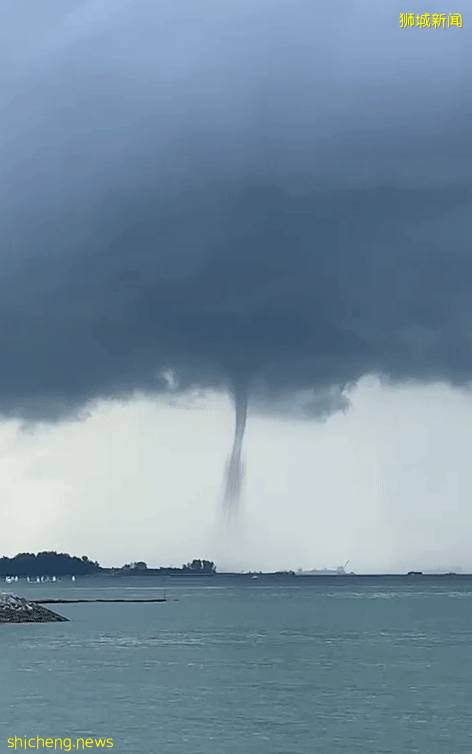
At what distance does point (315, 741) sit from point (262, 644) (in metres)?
67.9

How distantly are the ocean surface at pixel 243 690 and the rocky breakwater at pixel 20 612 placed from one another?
1765cm

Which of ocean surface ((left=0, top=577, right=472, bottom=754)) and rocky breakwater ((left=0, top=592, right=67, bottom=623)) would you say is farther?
rocky breakwater ((left=0, top=592, right=67, bottom=623))

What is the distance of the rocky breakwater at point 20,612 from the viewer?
161 meters

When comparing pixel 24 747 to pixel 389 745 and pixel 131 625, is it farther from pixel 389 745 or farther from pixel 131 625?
pixel 131 625

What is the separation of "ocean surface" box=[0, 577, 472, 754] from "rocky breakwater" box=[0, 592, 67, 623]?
17.7 meters

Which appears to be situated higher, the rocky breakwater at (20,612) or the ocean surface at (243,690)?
the rocky breakwater at (20,612)

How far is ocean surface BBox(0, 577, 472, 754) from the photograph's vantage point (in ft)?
190

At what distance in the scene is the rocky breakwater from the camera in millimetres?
161188

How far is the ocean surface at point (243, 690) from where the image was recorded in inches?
2280

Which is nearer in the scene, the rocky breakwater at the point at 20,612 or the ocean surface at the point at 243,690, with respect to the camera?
the ocean surface at the point at 243,690

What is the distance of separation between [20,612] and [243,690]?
92.4 m

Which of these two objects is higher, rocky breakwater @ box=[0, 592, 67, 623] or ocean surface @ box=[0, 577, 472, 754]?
rocky breakwater @ box=[0, 592, 67, 623]

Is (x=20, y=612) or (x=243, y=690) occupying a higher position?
(x=20, y=612)

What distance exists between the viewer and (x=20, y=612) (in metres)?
163
